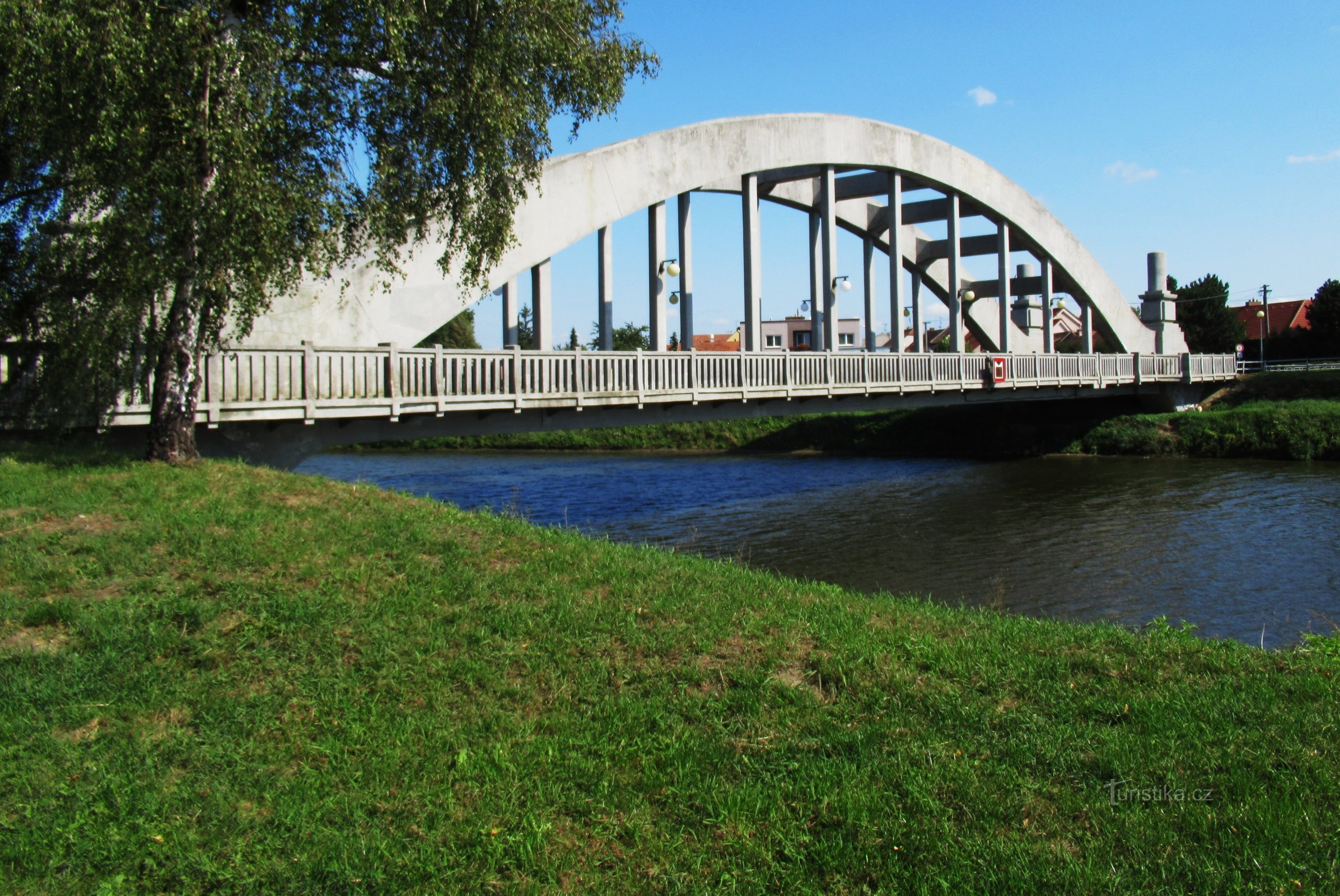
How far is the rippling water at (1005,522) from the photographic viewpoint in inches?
511

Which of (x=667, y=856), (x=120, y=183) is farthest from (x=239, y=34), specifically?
(x=667, y=856)

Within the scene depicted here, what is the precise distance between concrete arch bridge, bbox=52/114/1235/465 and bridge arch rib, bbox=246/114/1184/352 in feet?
0.15

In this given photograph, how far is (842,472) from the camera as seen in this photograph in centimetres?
3344

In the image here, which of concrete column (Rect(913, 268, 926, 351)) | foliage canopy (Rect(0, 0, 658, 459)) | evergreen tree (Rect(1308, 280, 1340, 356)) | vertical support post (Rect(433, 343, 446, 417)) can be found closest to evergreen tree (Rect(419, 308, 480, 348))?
concrete column (Rect(913, 268, 926, 351))

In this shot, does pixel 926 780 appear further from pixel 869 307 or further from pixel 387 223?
pixel 869 307

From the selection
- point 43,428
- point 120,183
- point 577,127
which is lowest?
point 43,428

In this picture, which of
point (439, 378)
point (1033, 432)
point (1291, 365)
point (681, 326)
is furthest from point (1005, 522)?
point (1291, 365)

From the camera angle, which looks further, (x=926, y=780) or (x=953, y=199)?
(x=953, y=199)

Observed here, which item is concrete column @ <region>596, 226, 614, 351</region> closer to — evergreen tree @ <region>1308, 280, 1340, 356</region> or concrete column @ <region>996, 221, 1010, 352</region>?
concrete column @ <region>996, 221, 1010, 352</region>

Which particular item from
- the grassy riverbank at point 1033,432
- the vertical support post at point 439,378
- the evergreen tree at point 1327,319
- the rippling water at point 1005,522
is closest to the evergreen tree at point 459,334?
the grassy riverbank at point 1033,432

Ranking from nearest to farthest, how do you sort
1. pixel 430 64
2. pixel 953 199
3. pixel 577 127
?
pixel 430 64 → pixel 577 127 → pixel 953 199

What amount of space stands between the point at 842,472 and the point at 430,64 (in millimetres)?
24670

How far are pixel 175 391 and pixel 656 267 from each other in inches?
491
